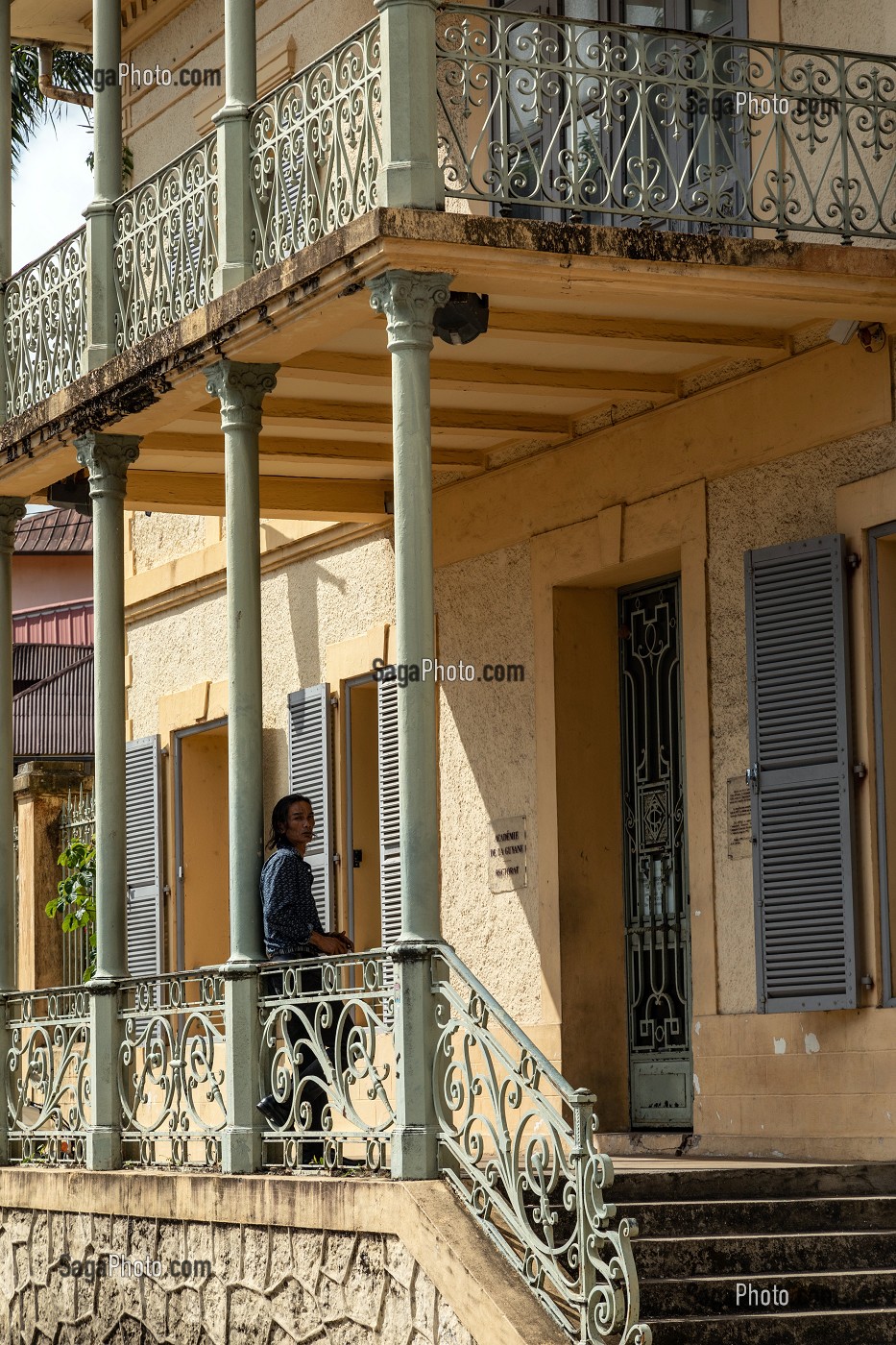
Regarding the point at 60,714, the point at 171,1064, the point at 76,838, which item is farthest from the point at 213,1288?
the point at 60,714

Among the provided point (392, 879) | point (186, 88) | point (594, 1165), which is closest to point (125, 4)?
point (186, 88)

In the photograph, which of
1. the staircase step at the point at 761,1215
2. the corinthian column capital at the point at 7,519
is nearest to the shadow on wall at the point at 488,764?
the corinthian column capital at the point at 7,519

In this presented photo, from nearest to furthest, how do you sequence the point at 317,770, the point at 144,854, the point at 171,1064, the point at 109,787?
1. the point at 171,1064
2. the point at 109,787
3. the point at 317,770
4. the point at 144,854

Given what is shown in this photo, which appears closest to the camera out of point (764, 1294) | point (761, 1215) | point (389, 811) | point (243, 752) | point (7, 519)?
point (764, 1294)

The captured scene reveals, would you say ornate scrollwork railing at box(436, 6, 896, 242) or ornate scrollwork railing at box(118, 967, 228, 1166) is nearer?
ornate scrollwork railing at box(436, 6, 896, 242)

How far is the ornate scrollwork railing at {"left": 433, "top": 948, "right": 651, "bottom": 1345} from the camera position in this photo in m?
7.48

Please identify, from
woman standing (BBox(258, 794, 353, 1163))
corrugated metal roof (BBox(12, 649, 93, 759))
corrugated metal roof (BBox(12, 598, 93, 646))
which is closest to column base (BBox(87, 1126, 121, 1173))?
woman standing (BBox(258, 794, 353, 1163))

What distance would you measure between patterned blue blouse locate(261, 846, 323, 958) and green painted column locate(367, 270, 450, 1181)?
53.6 inches

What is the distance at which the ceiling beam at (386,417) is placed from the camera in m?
11.6

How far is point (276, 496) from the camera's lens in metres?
13.3

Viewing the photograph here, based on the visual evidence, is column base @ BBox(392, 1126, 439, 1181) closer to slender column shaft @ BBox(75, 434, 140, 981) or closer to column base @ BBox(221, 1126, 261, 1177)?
column base @ BBox(221, 1126, 261, 1177)

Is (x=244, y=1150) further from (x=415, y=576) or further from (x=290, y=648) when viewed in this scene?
(x=290, y=648)

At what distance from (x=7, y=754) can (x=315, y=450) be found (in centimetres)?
228

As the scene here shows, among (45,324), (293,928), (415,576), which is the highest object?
(45,324)
